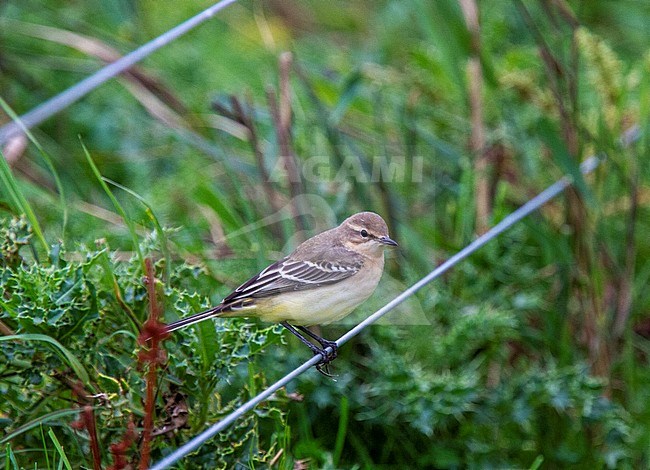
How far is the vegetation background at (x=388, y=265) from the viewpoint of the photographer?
2.68 meters

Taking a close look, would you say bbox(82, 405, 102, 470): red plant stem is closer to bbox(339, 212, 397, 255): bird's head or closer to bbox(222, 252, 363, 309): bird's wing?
bbox(222, 252, 363, 309): bird's wing

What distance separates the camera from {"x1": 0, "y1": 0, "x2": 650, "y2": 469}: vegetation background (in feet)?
8.78

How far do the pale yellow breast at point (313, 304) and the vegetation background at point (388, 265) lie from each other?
0.08 meters

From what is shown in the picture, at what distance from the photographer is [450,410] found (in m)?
3.46

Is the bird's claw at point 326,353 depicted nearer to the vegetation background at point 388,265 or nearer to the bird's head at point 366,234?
the vegetation background at point 388,265

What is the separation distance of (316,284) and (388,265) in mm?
1411

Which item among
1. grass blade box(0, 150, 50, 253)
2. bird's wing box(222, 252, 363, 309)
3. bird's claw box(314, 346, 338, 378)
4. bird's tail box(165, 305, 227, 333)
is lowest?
bird's claw box(314, 346, 338, 378)

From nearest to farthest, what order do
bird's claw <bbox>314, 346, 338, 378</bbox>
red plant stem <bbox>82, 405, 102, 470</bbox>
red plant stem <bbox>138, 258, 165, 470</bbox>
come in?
1. red plant stem <bbox>138, 258, 165, 470</bbox>
2. red plant stem <bbox>82, 405, 102, 470</bbox>
3. bird's claw <bbox>314, 346, 338, 378</bbox>

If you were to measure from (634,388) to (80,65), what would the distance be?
393 cm

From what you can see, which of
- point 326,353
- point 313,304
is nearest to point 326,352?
point 326,353

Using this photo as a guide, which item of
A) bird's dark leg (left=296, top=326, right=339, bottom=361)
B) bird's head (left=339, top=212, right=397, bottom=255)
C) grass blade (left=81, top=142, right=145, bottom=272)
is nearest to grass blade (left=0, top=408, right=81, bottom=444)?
grass blade (left=81, top=142, right=145, bottom=272)

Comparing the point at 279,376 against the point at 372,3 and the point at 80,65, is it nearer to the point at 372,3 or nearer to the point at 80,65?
the point at 80,65

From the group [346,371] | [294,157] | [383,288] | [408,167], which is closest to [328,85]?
[408,167]

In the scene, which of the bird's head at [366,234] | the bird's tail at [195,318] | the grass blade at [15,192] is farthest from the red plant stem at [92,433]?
the bird's head at [366,234]
